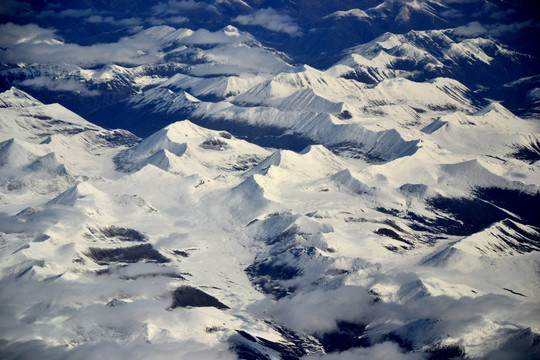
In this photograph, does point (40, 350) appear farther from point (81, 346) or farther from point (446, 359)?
point (446, 359)

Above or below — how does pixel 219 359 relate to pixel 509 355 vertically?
below

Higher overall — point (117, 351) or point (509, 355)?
point (509, 355)

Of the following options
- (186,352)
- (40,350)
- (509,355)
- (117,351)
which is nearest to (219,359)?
(186,352)

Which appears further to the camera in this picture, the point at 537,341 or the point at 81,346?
the point at 81,346

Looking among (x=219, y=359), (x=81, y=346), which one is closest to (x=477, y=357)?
(x=219, y=359)

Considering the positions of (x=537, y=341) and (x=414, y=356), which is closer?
(x=537, y=341)

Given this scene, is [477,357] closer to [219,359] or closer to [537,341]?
[537,341]

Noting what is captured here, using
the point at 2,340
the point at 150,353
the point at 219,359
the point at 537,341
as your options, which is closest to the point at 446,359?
the point at 537,341
